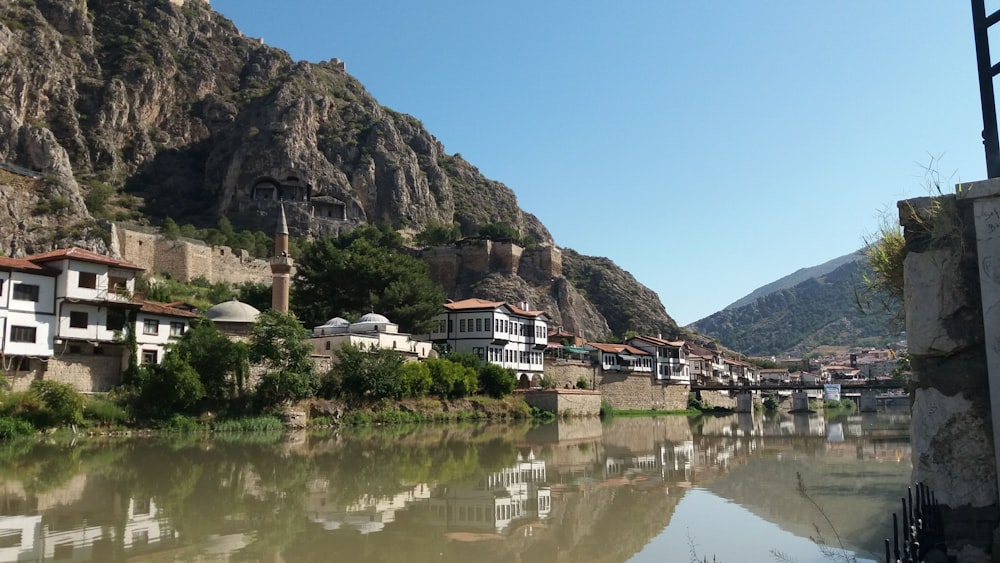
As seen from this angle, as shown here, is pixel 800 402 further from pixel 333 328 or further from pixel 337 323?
pixel 333 328

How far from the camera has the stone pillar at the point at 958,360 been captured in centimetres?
570

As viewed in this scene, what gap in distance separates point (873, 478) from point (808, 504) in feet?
15.1

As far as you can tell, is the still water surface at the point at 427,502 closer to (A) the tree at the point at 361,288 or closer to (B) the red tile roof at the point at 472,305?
(A) the tree at the point at 361,288

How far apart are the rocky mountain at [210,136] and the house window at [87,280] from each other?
38.8 meters

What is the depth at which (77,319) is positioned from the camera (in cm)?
3019

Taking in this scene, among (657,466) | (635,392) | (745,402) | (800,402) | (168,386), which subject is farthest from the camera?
(800,402)

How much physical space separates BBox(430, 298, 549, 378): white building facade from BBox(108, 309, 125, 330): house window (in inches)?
895

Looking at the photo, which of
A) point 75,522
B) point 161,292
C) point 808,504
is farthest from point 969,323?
point 161,292

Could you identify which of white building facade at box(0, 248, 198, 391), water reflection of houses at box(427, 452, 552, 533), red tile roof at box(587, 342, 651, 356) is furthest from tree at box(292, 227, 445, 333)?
water reflection of houses at box(427, 452, 552, 533)

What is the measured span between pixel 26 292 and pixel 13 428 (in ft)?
21.8

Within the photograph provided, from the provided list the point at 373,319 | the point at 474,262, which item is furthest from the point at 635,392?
the point at 474,262

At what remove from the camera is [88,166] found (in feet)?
256

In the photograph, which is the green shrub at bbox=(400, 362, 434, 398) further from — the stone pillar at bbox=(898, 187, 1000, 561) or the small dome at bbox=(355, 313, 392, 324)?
the stone pillar at bbox=(898, 187, 1000, 561)

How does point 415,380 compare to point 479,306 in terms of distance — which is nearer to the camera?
point 415,380
